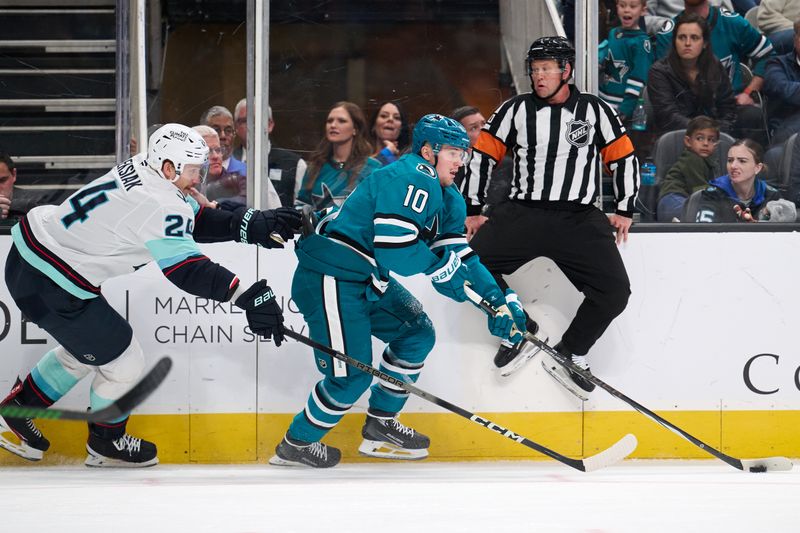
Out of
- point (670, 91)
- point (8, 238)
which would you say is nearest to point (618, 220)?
point (670, 91)

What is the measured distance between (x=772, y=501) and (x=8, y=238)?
2538mm

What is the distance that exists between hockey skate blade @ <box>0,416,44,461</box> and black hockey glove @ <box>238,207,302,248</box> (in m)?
1.01

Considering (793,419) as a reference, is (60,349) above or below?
above

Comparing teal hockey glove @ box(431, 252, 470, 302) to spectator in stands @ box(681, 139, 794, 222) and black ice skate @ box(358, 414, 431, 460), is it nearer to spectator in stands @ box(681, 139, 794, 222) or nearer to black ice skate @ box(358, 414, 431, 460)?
black ice skate @ box(358, 414, 431, 460)

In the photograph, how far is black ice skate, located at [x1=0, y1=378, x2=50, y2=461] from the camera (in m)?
3.51

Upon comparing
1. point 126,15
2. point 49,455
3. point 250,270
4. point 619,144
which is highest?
point 126,15

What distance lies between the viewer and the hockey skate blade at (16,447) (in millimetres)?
3520

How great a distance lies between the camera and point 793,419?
3752 millimetres

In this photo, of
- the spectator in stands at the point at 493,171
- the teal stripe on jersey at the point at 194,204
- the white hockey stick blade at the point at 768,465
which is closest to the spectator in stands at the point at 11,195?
the teal stripe on jersey at the point at 194,204

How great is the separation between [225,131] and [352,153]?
1.55 feet

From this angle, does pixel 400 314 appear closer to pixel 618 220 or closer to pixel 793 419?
pixel 618 220

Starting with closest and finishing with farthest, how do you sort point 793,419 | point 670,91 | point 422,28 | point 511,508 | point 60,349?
point 511,508 → point 60,349 → point 793,419 → point 670,91 → point 422,28

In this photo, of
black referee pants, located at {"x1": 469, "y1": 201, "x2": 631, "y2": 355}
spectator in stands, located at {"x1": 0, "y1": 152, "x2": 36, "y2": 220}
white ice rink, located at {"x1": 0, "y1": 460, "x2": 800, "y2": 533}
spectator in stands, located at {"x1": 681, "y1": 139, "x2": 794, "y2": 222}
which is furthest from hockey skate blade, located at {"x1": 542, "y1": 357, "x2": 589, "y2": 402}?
spectator in stands, located at {"x1": 0, "y1": 152, "x2": 36, "y2": 220}

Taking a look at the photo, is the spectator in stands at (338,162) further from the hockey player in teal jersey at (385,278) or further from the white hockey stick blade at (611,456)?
the white hockey stick blade at (611,456)
